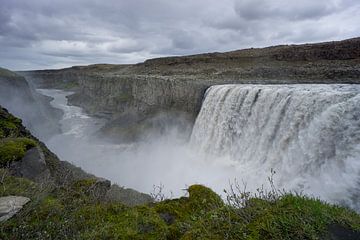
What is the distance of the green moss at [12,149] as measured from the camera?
27.4 ft

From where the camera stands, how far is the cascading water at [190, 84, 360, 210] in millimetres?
11305

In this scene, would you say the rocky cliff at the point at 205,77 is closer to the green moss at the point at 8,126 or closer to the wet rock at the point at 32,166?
the green moss at the point at 8,126

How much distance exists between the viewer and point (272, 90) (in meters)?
17.1

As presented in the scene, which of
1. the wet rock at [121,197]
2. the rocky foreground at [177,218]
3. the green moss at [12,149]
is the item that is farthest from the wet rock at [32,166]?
the rocky foreground at [177,218]

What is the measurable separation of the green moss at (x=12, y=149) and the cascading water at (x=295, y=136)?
9725 mm

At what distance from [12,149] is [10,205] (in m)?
5.28

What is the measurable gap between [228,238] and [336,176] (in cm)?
916

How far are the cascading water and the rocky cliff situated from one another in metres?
6.21

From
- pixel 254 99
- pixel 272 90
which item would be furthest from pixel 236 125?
pixel 272 90

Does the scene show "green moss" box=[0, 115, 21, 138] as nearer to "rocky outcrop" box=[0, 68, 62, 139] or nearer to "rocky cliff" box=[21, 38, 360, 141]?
"rocky cliff" box=[21, 38, 360, 141]

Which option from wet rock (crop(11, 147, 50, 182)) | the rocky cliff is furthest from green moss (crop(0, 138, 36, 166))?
the rocky cliff

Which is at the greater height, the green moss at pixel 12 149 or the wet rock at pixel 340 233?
the wet rock at pixel 340 233

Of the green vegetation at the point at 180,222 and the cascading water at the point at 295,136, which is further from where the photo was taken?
the cascading water at the point at 295,136

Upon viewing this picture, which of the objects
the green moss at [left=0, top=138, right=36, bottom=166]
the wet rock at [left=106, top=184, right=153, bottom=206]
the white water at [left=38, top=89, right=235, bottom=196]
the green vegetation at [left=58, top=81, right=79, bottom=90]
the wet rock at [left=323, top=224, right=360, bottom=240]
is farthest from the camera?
the green vegetation at [left=58, top=81, right=79, bottom=90]
